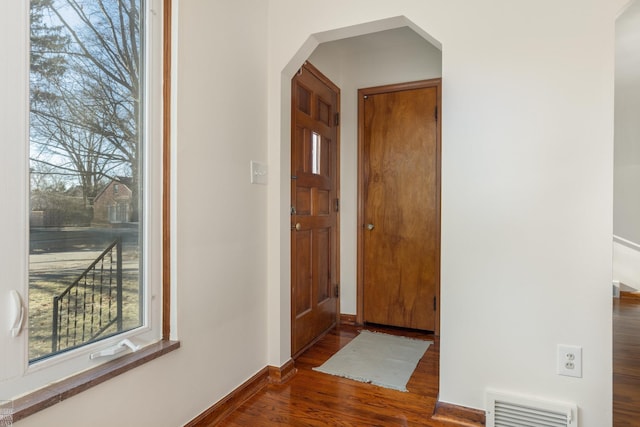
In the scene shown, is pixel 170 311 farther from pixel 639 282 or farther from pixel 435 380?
pixel 639 282

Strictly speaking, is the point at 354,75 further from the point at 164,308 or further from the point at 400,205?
the point at 164,308

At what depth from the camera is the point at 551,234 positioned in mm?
1647

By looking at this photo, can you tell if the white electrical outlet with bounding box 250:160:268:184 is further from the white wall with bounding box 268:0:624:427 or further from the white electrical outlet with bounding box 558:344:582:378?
the white electrical outlet with bounding box 558:344:582:378

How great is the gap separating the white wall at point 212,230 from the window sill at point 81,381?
36mm

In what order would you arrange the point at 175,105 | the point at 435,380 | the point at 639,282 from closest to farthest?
the point at 175,105 < the point at 435,380 < the point at 639,282

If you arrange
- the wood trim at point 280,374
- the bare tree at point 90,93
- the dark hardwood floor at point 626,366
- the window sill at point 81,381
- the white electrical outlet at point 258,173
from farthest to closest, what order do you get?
the wood trim at point 280,374, the white electrical outlet at point 258,173, the dark hardwood floor at point 626,366, the bare tree at point 90,93, the window sill at point 81,381

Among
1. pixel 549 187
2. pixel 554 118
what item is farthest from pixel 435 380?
pixel 554 118

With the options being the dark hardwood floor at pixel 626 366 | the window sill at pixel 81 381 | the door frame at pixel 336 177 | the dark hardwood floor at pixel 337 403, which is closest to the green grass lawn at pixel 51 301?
the window sill at pixel 81 381

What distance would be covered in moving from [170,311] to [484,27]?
6.43 ft

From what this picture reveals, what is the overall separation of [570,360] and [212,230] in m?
1.74

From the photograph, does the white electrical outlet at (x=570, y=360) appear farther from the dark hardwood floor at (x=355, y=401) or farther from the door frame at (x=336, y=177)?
the door frame at (x=336, y=177)

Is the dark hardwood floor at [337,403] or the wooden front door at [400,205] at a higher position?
the wooden front door at [400,205]

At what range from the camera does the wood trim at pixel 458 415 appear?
1736 mm

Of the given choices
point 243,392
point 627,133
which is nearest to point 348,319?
point 243,392
